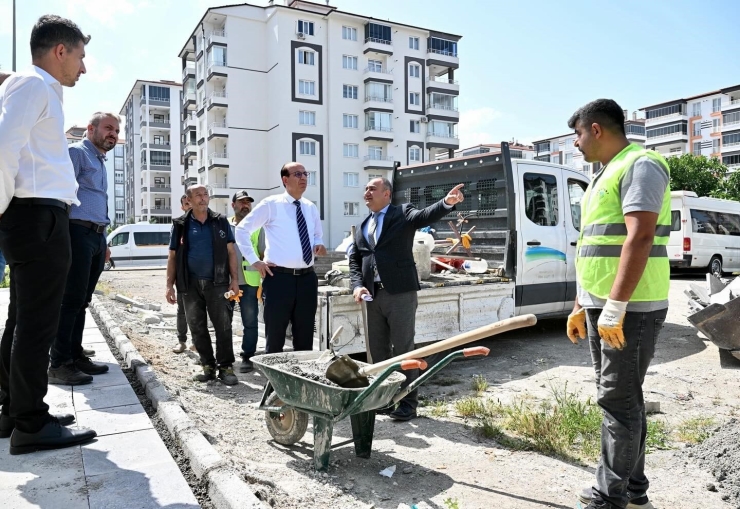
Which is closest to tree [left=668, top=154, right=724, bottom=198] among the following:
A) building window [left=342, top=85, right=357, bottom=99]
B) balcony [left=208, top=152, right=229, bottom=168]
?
building window [left=342, top=85, right=357, bottom=99]

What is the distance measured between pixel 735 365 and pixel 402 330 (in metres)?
3.97

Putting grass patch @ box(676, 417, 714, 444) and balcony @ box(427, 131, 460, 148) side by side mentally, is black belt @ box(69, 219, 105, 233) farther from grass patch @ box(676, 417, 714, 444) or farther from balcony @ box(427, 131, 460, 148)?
balcony @ box(427, 131, 460, 148)

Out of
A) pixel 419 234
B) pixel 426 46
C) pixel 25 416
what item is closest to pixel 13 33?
pixel 419 234

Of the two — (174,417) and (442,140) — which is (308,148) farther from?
(174,417)

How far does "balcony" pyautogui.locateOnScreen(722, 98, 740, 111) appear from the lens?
2584 inches

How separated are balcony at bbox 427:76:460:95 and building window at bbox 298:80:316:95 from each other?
1133 cm

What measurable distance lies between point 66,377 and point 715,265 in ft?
61.9

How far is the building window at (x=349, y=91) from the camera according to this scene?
155 feet

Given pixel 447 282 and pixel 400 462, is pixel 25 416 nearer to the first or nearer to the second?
pixel 400 462

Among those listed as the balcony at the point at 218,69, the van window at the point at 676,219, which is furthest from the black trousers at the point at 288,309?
the balcony at the point at 218,69

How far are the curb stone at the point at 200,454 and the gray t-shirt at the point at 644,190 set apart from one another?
2.11 meters

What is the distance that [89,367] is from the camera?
5.12m

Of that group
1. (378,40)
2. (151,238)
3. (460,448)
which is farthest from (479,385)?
(378,40)

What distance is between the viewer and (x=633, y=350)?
2.76m
